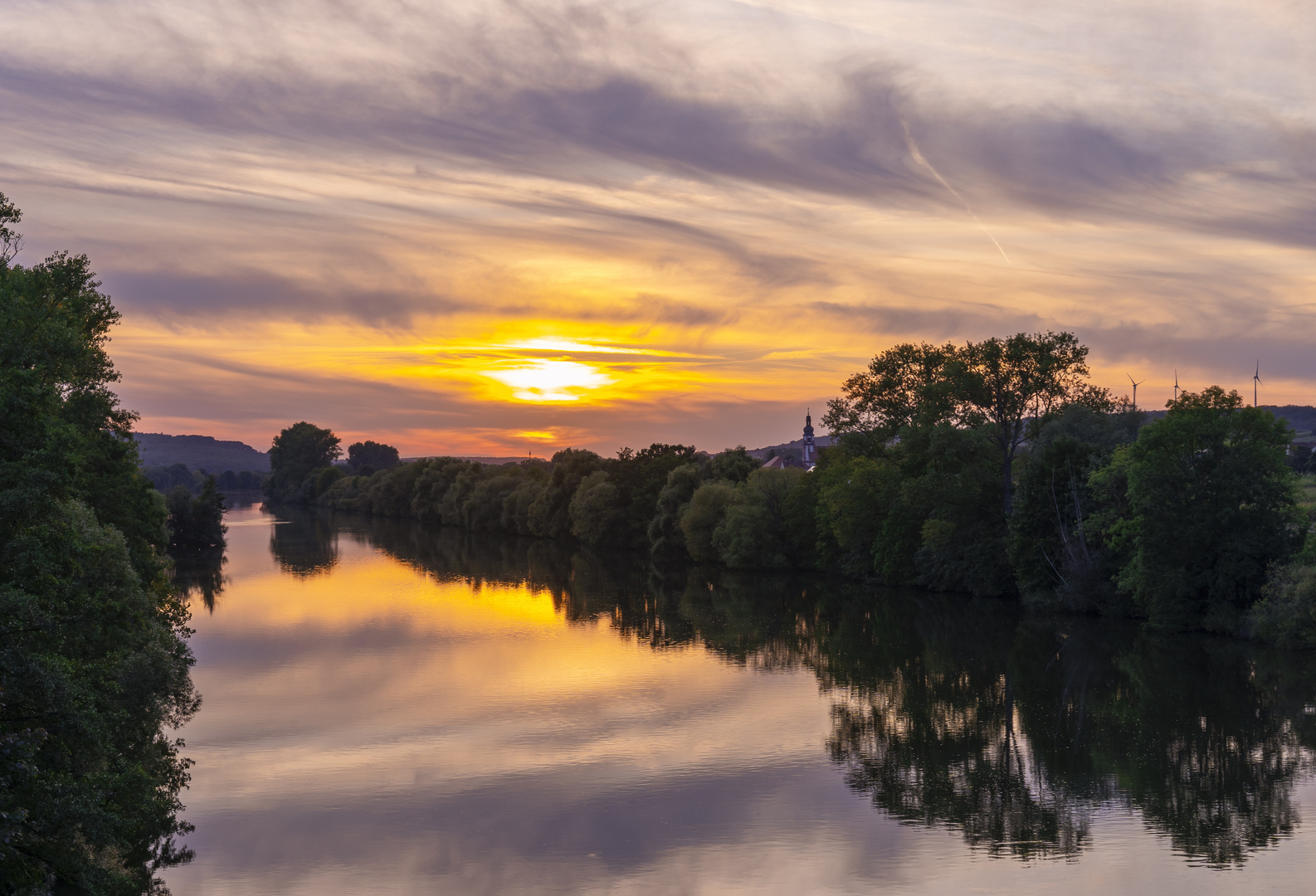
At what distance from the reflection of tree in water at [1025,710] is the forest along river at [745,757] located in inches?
4.9

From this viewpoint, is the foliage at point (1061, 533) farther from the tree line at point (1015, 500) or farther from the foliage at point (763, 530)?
the foliage at point (763, 530)

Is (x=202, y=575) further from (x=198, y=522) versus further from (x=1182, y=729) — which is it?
(x=1182, y=729)

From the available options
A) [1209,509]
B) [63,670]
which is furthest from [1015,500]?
[63,670]

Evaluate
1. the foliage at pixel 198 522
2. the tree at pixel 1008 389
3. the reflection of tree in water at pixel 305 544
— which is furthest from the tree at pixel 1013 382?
the foliage at pixel 198 522

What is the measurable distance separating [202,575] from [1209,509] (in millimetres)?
60934

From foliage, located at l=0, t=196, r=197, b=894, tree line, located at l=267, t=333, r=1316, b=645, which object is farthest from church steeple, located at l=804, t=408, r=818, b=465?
foliage, located at l=0, t=196, r=197, b=894

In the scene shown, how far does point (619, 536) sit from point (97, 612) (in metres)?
82.6

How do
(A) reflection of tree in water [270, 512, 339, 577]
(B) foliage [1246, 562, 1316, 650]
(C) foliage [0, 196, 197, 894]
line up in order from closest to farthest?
(C) foliage [0, 196, 197, 894] → (B) foliage [1246, 562, 1316, 650] → (A) reflection of tree in water [270, 512, 339, 577]

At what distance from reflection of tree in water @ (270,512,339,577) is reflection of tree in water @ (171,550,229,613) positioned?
473 cm

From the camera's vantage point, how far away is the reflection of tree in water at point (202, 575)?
211 feet

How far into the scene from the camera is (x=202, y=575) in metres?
74.7

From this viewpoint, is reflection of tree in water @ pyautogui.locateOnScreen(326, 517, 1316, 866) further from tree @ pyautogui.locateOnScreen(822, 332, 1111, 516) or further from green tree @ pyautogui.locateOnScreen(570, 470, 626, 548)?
green tree @ pyautogui.locateOnScreen(570, 470, 626, 548)

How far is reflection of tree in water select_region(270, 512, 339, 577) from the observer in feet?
275

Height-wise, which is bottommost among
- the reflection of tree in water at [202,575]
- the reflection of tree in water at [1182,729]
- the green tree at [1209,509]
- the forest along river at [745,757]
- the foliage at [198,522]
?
the reflection of tree in water at [202,575]
